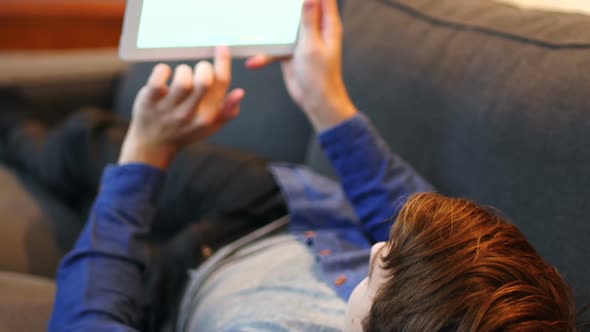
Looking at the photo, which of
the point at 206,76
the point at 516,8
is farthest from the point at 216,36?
the point at 516,8

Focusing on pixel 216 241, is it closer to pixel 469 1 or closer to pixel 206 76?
pixel 206 76

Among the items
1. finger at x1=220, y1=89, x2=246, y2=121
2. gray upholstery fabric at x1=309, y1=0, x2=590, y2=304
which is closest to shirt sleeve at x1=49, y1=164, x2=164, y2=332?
finger at x1=220, y1=89, x2=246, y2=121

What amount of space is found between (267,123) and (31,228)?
407 mm

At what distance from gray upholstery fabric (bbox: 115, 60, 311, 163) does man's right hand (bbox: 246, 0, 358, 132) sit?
0.84ft

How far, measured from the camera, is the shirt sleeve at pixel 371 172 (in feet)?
2.42

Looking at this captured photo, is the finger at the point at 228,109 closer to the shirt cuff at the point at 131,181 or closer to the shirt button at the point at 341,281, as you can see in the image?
the shirt cuff at the point at 131,181

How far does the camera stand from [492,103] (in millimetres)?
694

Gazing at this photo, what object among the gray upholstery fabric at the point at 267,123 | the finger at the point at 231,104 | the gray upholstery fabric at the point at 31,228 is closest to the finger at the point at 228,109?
the finger at the point at 231,104

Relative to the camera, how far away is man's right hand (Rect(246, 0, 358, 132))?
757mm

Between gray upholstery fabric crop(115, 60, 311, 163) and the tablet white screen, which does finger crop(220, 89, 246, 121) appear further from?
gray upholstery fabric crop(115, 60, 311, 163)

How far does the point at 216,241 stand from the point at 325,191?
0.16 metres

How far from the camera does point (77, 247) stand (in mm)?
735

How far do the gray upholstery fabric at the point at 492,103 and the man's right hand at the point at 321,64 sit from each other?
0.09m

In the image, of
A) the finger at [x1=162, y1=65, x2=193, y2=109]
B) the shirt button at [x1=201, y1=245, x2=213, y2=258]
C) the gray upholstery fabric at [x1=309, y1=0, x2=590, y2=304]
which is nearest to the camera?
the gray upholstery fabric at [x1=309, y1=0, x2=590, y2=304]
